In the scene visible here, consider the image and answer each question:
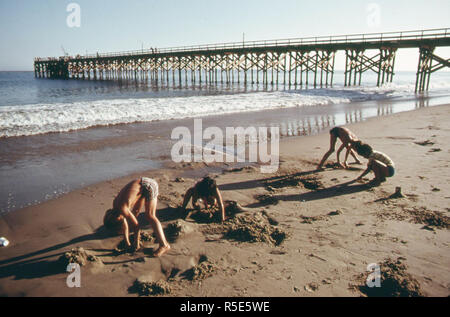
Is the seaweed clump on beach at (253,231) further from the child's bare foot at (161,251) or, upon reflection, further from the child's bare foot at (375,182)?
the child's bare foot at (375,182)

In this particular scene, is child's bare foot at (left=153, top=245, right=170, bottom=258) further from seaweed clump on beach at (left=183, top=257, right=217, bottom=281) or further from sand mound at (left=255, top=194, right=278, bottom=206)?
sand mound at (left=255, top=194, right=278, bottom=206)

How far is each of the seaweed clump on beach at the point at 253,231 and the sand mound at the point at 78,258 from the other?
166cm

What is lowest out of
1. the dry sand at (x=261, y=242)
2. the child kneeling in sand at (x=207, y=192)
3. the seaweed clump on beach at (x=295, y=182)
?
the dry sand at (x=261, y=242)

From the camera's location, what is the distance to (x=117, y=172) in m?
6.49

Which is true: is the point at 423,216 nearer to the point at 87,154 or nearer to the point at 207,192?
the point at 207,192

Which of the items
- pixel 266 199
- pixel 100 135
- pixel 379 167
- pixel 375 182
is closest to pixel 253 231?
pixel 266 199

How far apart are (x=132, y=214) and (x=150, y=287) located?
1.01m

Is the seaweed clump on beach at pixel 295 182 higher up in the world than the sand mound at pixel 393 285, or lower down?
higher up

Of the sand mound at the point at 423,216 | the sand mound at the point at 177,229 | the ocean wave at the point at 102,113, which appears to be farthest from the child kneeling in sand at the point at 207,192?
the ocean wave at the point at 102,113

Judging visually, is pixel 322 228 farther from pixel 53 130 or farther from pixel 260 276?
pixel 53 130

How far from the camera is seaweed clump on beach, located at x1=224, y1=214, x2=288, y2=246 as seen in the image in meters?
3.86

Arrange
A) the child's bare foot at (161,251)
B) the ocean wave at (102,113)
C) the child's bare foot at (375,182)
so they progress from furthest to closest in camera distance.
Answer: the ocean wave at (102,113)
the child's bare foot at (375,182)
the child's bare foot at (161,251)

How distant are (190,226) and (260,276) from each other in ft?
4.56

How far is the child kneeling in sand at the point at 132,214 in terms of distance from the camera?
3.57m
